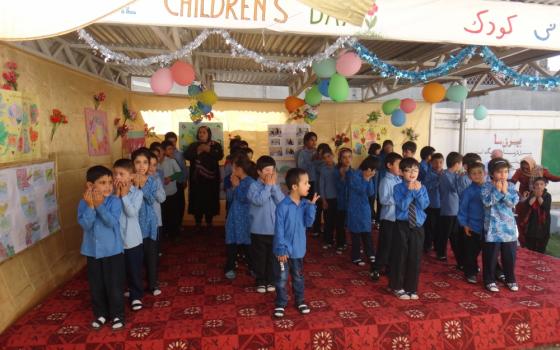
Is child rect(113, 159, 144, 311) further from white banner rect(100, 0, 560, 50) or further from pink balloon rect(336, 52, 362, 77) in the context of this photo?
pink balloon rect(336, 52, 362, 77)

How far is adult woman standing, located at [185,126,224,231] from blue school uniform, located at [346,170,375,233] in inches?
83.2

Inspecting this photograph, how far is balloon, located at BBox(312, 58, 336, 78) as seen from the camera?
3701 mm

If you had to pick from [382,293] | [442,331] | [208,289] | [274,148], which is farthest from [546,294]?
[274,148]

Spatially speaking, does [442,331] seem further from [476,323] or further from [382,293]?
[382,293]

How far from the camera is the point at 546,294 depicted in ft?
10.5


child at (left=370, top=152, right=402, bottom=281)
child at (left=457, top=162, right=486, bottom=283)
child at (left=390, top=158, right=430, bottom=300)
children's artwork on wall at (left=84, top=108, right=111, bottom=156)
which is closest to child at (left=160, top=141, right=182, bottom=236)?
children's artwork on wall at (left=84, top=108, right=111, bottom=156)

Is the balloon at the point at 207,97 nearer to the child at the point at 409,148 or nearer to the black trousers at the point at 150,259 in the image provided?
the black trousers at the point at 150,259

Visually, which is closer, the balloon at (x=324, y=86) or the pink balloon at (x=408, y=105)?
the balloon at (x=324, y=86)

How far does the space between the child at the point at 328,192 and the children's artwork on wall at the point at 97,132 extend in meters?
2.79

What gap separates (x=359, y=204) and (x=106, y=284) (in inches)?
97.2

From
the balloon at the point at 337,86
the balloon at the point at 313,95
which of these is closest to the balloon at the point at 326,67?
the balloon at the point at 337,86

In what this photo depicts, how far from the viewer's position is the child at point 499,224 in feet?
10.2

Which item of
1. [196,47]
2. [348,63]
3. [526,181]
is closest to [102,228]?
[196,47]

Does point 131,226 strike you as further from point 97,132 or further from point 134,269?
point 97,132
